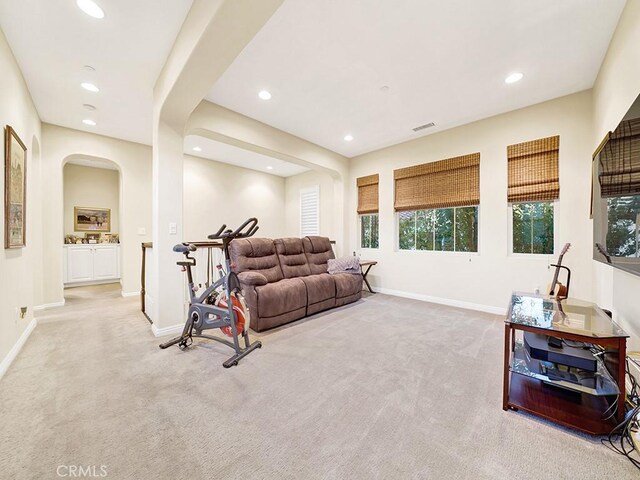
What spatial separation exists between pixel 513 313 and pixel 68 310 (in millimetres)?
5538

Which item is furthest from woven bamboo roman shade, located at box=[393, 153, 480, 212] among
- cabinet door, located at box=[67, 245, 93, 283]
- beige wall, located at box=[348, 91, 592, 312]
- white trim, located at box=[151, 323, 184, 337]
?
cabinet door, located at box=[67, 245, 93, 283]

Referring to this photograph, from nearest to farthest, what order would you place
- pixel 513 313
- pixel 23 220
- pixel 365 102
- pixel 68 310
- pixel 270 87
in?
pixel 513 313
pixel 23 220
pixel 270 87
pixel 365 102
pixel 68 310

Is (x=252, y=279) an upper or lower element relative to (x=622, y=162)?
lower

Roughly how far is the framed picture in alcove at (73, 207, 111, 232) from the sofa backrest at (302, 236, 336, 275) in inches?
208

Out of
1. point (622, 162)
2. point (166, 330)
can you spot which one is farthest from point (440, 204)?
point (166, 330)

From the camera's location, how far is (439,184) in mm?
4238

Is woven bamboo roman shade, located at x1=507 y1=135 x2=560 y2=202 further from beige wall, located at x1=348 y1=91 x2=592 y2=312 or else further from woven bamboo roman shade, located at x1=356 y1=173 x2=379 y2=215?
woven bamboo roman shade, located at x1=356 y1=173 x2=379 y2=215

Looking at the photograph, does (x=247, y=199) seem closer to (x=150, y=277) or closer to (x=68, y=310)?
(x=150, y=277)

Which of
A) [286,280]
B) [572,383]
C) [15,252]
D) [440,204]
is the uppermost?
[440,204]

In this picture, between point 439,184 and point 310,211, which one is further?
point 310,211

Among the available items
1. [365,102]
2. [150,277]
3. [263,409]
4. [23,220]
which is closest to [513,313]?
[263,409]

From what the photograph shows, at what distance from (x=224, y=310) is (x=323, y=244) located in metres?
2.60

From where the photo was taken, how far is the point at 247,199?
6336 millimetres

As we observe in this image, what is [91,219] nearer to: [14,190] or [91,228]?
[91,228]
